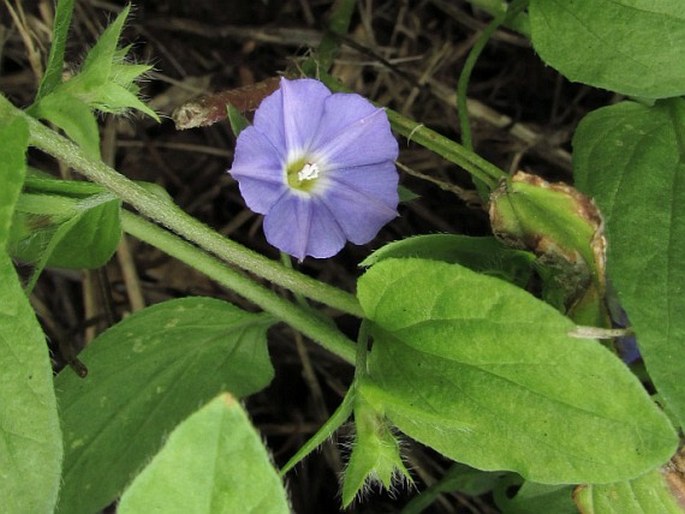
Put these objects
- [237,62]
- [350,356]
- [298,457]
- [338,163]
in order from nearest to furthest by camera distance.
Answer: [298,457], [350,356], [338,163], [237,62]

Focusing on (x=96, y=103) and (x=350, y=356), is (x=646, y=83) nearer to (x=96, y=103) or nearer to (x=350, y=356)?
(x=350, y=356)

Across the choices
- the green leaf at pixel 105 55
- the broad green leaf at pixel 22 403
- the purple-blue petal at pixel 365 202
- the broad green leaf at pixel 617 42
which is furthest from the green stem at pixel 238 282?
the broad green leaf at pixel 617 42

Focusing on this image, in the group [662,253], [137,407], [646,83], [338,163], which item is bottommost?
[137,407]

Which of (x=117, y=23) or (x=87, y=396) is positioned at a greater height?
(x=117, y=23)

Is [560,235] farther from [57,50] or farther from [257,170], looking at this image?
[57,50]

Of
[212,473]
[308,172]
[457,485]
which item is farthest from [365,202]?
[212,473]

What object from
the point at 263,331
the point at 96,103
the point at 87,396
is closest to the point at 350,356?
the point at 263,331

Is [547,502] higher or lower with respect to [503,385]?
lower
